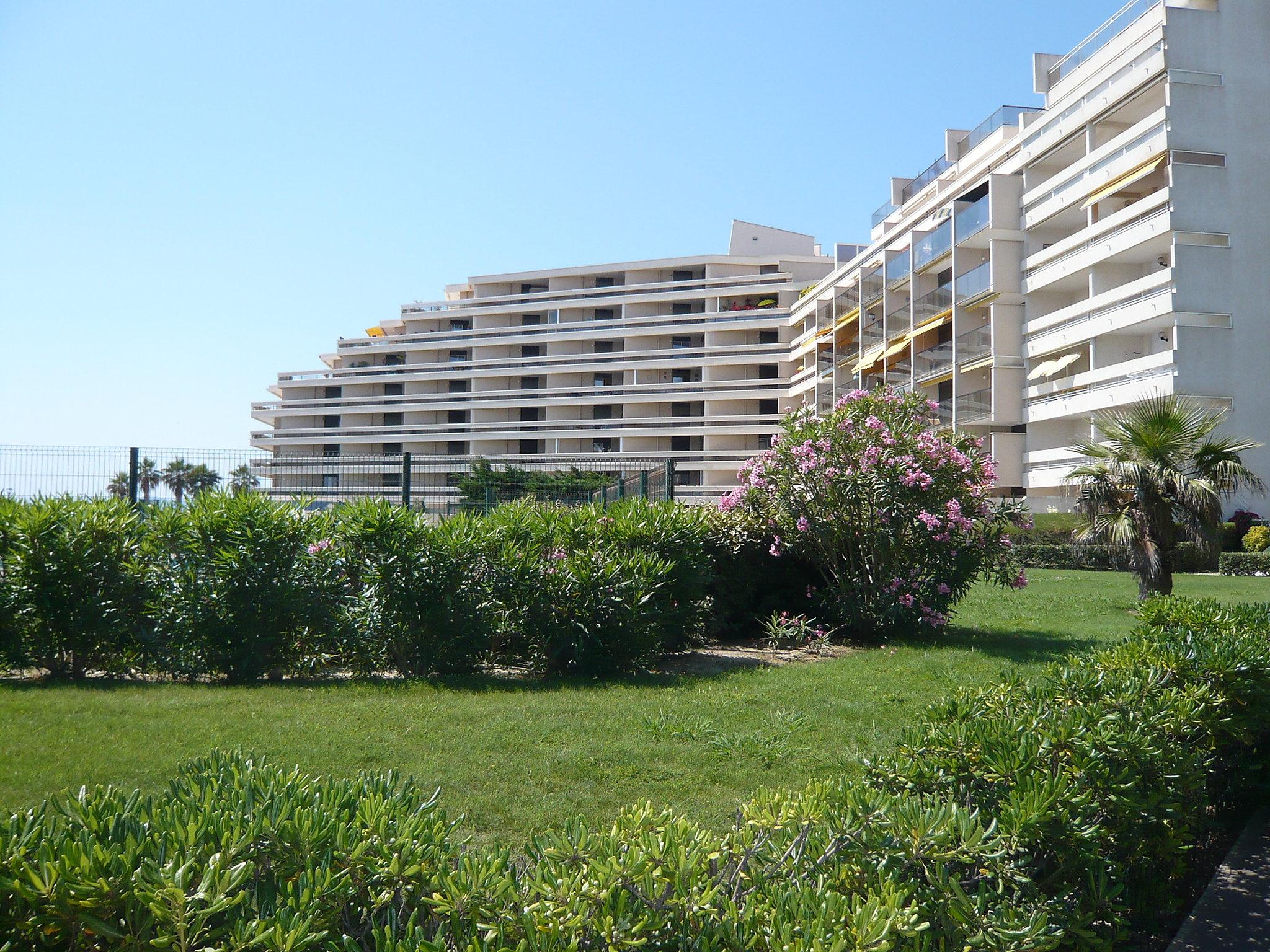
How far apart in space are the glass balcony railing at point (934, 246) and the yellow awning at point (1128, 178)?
9.29m

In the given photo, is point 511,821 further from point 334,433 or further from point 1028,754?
point 334,433

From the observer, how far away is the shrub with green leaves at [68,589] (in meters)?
8.02

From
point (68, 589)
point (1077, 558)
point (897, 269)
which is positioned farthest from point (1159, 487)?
point (897, 269)

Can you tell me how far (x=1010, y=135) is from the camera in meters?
42.3

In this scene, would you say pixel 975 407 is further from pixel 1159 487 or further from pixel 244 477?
pixel 244 477

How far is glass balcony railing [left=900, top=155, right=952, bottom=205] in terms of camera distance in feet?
162

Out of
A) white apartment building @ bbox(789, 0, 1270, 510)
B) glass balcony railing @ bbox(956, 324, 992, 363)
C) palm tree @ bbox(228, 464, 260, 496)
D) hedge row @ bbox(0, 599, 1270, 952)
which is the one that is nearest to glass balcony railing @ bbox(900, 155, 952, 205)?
white apartment building @ bbox(789, 0, 1270, 510)

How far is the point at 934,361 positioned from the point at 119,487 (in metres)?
43.1

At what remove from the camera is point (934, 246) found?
46.1m

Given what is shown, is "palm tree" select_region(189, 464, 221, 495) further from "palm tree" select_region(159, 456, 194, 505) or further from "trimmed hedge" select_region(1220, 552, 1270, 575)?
"trimmed hedge" select_region(1220, 552, 1270, 575)

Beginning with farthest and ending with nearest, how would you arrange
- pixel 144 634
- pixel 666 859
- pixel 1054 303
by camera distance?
1. pixel 1054 303
2. pixel 144 634
3. pixel 666 859

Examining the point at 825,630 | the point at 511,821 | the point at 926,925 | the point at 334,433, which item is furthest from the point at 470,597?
the point at 334,433

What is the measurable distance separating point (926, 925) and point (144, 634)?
797cm

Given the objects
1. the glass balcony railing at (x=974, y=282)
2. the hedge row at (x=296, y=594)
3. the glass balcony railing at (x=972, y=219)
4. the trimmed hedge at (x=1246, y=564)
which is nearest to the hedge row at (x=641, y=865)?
the hedge row at (x=296, y=594)
